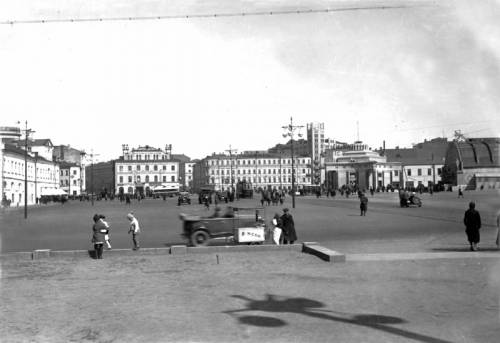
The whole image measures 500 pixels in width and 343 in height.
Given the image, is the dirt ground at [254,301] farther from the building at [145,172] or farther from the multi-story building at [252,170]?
the multi-story building at [252,170]

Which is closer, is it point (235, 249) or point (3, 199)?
point (235, 249)

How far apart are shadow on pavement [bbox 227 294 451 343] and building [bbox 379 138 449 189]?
425 ft

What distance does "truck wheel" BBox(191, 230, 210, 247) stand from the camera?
57.5 feet

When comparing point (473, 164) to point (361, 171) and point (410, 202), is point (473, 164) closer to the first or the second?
point (361, 171)

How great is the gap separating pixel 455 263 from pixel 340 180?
12438 centimetres

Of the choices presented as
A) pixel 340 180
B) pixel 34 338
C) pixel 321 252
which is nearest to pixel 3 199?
pixel 321 252

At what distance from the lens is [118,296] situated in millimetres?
9766

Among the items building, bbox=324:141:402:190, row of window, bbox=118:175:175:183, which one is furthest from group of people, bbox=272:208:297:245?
row of window, bbox=118:175:175:183

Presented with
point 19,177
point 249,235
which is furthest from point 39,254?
point 19,177

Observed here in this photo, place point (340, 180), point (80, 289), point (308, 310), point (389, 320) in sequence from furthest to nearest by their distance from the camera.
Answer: point (340, 180) → point (80, 289) → point (308, 310) → point (389, 320)

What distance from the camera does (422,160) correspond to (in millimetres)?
147250

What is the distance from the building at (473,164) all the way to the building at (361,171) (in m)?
26.5

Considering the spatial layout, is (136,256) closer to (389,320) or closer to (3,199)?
(389,320)

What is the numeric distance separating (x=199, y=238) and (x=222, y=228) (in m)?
0.89
